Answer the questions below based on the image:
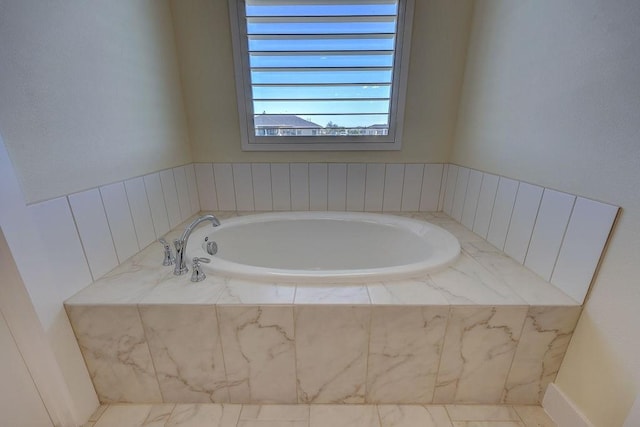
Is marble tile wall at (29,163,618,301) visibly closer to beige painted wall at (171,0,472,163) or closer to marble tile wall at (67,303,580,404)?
beige painted wall at (171,0,472,163)

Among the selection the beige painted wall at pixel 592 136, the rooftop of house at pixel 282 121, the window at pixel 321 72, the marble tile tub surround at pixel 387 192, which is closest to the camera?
the beige painted wall at pixel 592 136

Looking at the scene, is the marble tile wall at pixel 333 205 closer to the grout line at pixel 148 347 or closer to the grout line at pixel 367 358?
the grout line at pixel 148 347

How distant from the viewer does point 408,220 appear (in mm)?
1648

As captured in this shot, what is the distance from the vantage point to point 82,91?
3.17 ft

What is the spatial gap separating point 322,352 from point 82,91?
1.33 meters

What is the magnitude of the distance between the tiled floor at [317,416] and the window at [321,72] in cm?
143

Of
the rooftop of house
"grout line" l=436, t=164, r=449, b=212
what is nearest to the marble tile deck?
"grout line" l=436, t=164, r=449, b=212

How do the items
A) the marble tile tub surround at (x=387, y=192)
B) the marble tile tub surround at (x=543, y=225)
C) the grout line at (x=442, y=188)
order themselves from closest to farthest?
the marble tile tub surround at (x=543, y=225) < the marble tile tub surround at (x=387, y=192) < the grout line at (x=442, y=188)

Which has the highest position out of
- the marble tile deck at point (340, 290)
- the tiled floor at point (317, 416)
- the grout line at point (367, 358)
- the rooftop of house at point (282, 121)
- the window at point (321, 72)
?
the window at point (321, 72)

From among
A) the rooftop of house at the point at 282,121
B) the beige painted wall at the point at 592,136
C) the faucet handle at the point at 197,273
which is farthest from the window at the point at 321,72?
the faucet handle at the point at 197,273

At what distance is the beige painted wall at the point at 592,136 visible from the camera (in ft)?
2.40

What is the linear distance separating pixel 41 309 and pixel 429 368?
1322 mm

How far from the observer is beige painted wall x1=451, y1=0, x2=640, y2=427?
73cm

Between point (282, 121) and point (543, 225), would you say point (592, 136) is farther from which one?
point (282, 121)
